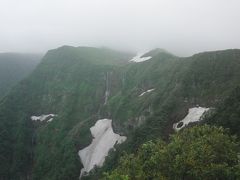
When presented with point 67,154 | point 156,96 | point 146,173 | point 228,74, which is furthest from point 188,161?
point 67,154

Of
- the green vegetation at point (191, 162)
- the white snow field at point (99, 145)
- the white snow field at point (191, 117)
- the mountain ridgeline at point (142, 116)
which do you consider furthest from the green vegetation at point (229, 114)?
the white snow field at point (99, 145)

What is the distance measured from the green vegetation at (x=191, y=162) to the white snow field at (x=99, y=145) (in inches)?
3288

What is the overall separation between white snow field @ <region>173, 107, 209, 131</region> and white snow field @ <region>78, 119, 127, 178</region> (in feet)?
105

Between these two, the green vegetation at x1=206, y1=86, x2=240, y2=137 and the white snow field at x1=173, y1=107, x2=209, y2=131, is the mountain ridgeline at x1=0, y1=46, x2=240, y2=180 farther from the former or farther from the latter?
the white snow field at x1=173, y1=107, x2=209, y2=131

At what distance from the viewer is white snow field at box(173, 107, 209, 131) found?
128 meters

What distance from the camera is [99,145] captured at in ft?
547

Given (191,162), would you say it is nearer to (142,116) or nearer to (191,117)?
(191,117)

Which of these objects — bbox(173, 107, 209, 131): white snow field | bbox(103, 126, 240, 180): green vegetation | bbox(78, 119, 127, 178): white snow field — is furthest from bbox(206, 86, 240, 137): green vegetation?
bbox(78, 119, 127, 178): white snow field

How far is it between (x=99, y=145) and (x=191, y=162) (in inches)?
4116

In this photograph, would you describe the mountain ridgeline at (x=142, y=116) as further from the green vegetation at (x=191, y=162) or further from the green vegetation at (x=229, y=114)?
the green vegetation at (x=191, y=162)

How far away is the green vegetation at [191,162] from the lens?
6203 cm

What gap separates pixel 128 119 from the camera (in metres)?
169

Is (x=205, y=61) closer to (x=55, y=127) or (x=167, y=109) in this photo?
(x=167, y=109)

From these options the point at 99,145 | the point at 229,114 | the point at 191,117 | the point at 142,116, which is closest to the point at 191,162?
the point at 229,114
